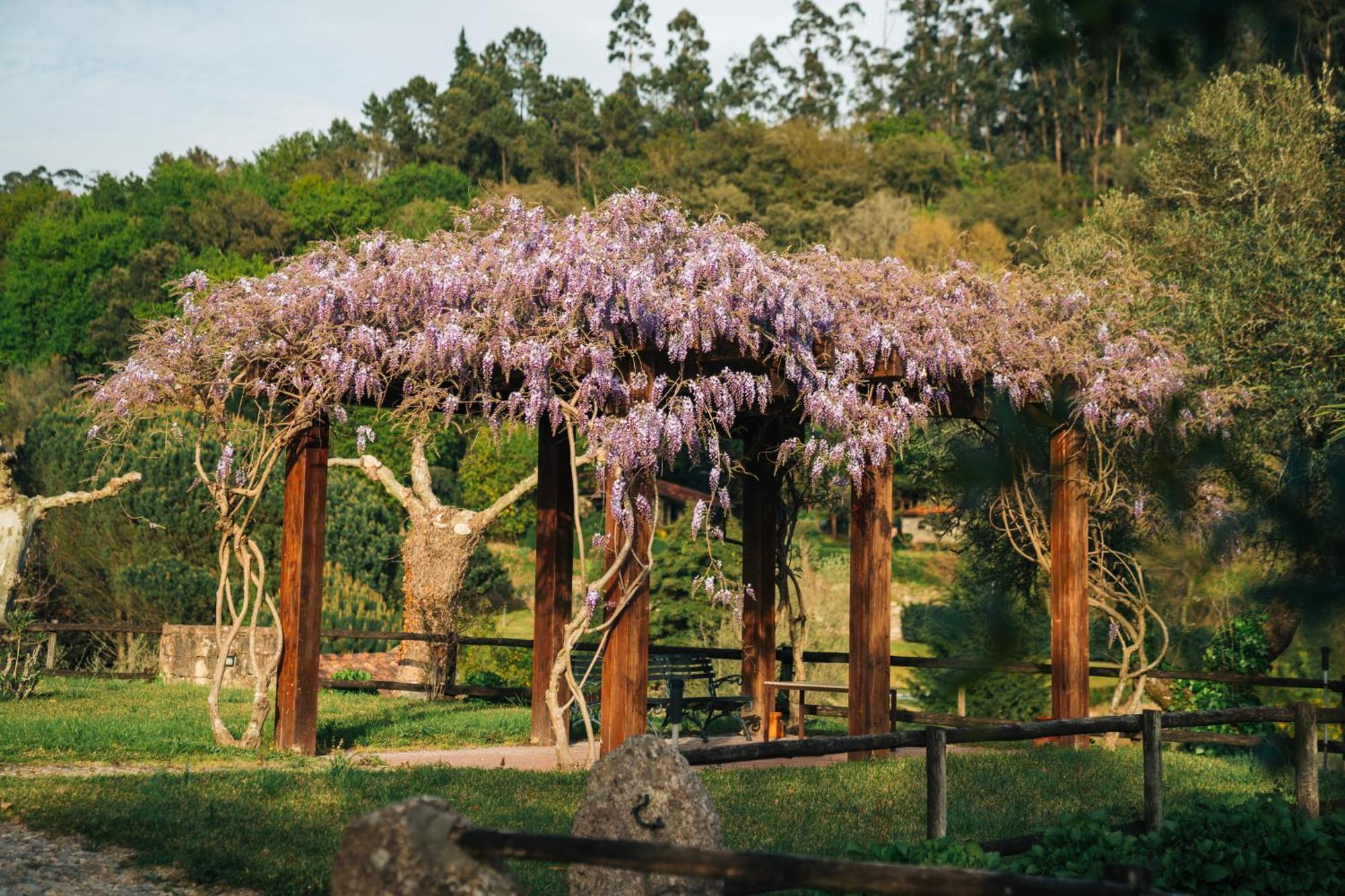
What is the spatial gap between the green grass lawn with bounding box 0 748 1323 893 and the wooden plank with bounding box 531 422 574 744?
9.66 feet

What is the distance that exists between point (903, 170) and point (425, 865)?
50389 millimetres

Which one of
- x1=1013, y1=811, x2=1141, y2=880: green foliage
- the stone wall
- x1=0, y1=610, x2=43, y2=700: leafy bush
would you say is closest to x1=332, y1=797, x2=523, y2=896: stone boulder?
x1=1013, y1=811, x2=1141, y2=880: green foliage

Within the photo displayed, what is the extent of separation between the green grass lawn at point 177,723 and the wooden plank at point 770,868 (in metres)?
6.51

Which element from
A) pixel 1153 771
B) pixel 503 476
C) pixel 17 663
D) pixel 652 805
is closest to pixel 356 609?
pixel 17 663

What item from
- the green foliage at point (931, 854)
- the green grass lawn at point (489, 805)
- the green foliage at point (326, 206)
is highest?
the green foliage at point (326, 206)

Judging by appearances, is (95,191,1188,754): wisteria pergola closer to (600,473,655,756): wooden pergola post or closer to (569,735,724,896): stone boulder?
(600,473,655,756): wooden pergola post

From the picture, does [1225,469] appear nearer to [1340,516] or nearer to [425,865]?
[1340,516]

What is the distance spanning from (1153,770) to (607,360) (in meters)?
4.52

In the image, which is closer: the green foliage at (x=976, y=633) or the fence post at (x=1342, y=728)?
the green foliage at (x=976, y=633)

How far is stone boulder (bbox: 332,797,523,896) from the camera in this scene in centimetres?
335

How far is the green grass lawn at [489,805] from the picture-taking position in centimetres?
643

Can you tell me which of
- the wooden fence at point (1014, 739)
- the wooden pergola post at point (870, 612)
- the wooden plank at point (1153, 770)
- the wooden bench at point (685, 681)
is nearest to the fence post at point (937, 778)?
the wooden fence at point (1014, 739)

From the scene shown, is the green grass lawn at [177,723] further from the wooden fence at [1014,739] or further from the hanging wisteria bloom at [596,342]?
the wooden fence at [1014,739]

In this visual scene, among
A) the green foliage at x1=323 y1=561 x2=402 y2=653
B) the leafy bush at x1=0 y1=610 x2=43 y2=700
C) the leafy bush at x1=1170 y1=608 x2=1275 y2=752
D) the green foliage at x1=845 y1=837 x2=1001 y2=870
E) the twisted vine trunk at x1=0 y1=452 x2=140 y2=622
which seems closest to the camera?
the green foliage at x1=845 y1=837 x2=1001 y2=870
